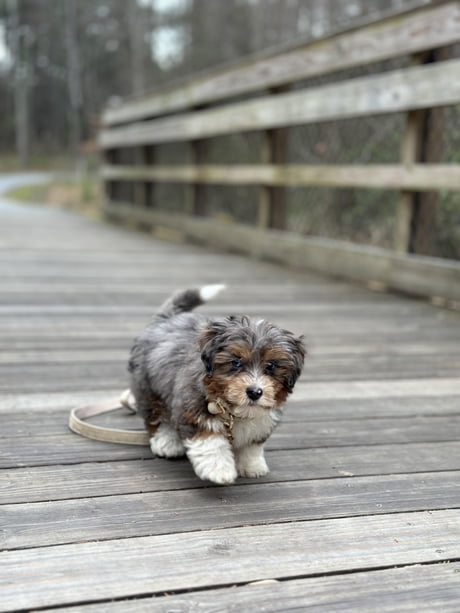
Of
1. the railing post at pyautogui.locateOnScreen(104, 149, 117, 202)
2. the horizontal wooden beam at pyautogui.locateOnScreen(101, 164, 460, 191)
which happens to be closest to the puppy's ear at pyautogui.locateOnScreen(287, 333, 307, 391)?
the horizontal wooden beam at pyautogui.locateOnScreen(101, 164, 460, 191)

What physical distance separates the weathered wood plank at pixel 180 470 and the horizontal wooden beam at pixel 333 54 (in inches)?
125

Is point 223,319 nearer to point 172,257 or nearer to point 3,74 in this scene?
point 172,257

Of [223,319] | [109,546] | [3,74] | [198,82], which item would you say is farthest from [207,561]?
[3,74]

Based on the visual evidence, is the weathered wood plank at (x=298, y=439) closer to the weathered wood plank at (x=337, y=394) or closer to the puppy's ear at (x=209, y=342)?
the weathered wood plank at (x=337, y=394)

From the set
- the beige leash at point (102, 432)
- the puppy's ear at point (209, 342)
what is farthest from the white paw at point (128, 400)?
the puppy's ear at point (209, 342)

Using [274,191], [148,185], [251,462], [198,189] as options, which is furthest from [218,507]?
[148,185]

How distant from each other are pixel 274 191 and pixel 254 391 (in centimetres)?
539

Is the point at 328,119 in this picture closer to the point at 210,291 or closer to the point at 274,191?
the point at 274,191

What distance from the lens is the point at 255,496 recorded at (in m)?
2.29

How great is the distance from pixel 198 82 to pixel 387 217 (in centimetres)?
332

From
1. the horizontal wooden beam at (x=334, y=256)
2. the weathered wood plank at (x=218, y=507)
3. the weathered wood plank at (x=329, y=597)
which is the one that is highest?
the horizontal wooden beam at (x=334, y=256)

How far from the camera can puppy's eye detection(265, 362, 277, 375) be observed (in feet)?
7.19

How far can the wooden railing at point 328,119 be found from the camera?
5072 millimetres

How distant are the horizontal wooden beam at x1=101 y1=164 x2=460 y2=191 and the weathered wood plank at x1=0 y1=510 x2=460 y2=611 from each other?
318 centimetres
